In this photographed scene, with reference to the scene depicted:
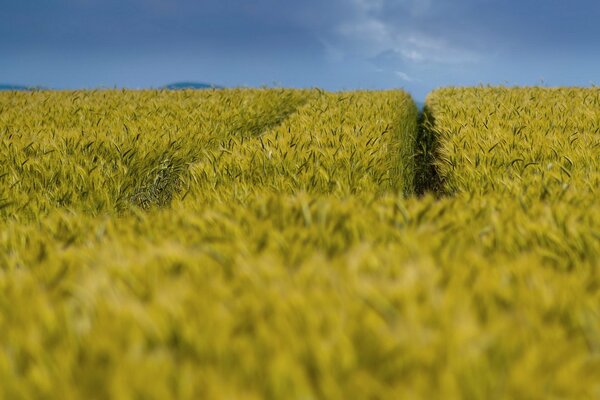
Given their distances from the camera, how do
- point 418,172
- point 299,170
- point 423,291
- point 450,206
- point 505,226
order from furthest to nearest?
point 418,172 < point 299,170 < point 450,206 < point 505,226 < point 423,291

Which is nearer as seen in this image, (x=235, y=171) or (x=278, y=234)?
(x=278, y=234)

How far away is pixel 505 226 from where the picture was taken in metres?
2.01

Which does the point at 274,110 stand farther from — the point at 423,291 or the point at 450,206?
the point at 423,291

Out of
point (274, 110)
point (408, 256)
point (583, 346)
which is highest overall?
point (274, 110)

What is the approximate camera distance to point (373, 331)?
1.06 metres

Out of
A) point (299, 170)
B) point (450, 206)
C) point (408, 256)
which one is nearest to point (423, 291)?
point (408, 256)

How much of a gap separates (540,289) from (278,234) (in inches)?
32.2

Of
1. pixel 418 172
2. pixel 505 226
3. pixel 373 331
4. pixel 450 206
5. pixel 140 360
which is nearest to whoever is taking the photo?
pixel 140 360

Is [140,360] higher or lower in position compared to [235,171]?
lower

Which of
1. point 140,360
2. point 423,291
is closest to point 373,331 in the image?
point 423,291

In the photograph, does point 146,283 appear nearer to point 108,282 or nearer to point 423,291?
point 108,282

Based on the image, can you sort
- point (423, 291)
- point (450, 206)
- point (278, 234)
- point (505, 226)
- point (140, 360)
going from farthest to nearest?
point (450, 206)
point (505, 226)
point (278, 234)
point (423, 291)
point (140, 360)

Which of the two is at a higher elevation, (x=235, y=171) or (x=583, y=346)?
(x=235, y=171)

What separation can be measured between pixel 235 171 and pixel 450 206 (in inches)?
87.0
